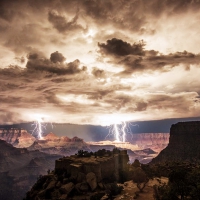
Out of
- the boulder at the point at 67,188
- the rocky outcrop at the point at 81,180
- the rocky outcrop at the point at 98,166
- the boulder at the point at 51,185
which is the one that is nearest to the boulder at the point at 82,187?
the rocky outcrop at the point at 81,180

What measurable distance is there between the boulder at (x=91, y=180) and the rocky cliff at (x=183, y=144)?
10481cm

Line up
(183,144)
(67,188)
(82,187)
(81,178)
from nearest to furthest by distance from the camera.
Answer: (67,188) < (82,187) < (81,178) < (183,144)

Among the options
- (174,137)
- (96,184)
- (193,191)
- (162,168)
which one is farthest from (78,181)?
(174,137)

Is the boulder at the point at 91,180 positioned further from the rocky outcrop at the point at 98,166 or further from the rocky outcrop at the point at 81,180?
the rocky outcrop at the point at 98,166

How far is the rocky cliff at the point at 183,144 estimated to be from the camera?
5855 inches

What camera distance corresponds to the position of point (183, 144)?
17150 centimetres

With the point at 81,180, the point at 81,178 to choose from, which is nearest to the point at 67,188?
the point at 81,180

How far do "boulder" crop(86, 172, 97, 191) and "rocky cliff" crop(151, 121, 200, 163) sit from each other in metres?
105

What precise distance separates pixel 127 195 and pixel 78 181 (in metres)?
12.0

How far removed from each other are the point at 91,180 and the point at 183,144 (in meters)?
141

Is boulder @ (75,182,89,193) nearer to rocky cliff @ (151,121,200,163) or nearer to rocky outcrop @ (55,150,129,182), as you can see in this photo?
rocky outcrop @ (55,150,129,182)

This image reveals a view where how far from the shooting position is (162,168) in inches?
2968

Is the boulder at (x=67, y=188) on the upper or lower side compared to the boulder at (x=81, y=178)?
lower

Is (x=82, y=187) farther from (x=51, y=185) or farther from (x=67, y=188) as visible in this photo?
(x=51, y=185)
